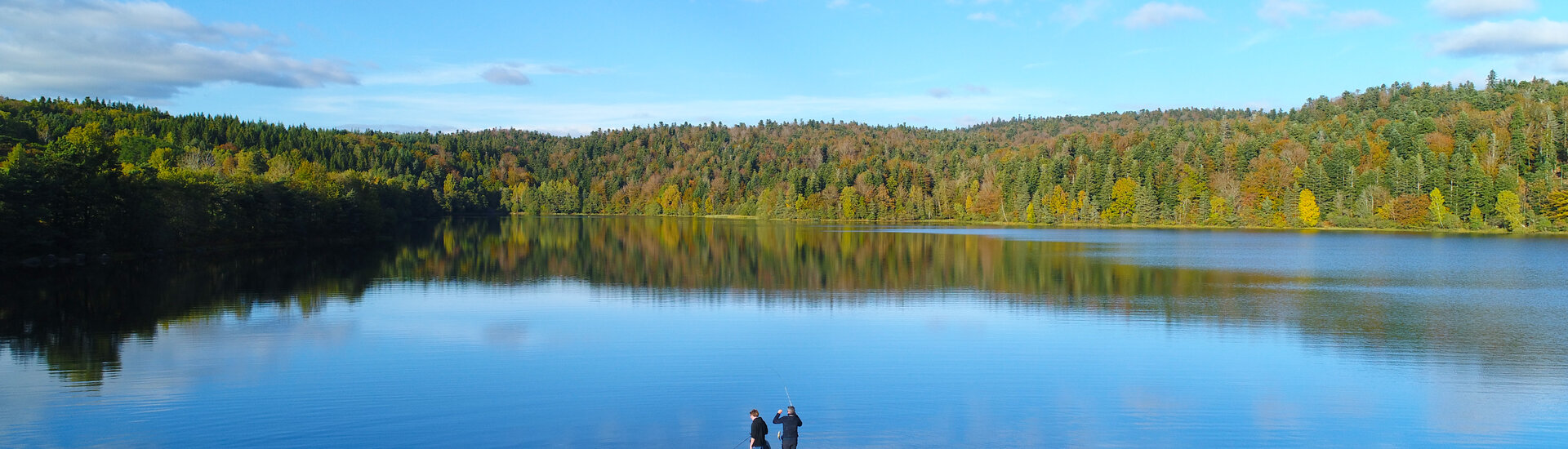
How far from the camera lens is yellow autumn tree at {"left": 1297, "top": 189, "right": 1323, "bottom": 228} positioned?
297 ft

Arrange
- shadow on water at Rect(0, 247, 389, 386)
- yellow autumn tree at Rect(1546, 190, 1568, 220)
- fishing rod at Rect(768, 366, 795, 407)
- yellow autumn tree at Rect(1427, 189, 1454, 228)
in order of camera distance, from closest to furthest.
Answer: fishing rod at Rect(768, 366, 795, 407) → shadow on water at Rect(0, 247, 389, 386) → yellow autumn tree at Rect(1546, 190, 1568, 220) → yellow autumn tree at Rect(1427, 189, 1454, 228)

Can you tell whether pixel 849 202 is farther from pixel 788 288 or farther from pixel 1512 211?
pixel 788 288

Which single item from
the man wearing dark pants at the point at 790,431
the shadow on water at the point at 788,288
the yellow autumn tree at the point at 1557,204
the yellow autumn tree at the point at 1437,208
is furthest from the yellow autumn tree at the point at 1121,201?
the man wearing dark pants at the point at 790,431

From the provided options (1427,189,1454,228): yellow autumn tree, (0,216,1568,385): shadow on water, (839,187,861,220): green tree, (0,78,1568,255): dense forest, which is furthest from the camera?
(839,187,861,220): green tree

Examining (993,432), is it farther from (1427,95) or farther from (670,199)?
(670,199)

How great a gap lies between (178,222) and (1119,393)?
43202mm

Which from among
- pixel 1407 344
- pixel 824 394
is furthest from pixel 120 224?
pixel 1407 344

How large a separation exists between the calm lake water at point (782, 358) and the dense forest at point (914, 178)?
316 inches

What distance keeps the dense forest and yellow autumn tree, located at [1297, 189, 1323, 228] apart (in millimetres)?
227

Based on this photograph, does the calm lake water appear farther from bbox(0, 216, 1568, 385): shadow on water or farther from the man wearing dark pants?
the man wearing dark pants

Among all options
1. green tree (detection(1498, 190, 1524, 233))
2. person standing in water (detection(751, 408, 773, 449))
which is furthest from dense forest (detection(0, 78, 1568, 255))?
person standing in water (detection(751, 408, 773, 449))

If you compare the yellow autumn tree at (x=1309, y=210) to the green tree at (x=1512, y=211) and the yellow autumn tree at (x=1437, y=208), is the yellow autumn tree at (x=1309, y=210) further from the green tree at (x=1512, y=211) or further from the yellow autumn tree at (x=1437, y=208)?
the green tree at (x=1512, y=211)

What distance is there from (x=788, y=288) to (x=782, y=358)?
1273cm

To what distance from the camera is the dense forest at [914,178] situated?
4009 cm
